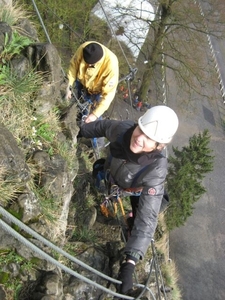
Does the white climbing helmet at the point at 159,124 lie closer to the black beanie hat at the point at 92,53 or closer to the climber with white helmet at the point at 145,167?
the climber with white helmet at the point at 145,167

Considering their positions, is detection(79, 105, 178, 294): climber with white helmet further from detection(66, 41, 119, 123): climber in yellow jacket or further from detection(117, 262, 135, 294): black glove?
detection(66, 41, 119, 123): climber in yellow jacket

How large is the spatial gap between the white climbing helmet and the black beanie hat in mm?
1406

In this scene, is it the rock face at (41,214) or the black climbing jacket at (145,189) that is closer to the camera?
the rock face at (41,214)

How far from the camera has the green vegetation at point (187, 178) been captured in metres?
15.3

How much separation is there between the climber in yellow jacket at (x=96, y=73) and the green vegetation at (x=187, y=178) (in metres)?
10.2

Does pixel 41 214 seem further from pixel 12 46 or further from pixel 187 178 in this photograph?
pixel 187 178

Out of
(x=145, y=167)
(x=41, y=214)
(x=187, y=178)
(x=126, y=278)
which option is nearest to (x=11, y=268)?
(x=41, y=214)

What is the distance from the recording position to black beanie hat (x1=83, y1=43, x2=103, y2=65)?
496cm

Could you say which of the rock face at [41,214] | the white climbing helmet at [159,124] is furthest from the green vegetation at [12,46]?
the white climbing helmet at [159,124]

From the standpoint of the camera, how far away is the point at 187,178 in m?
15.5

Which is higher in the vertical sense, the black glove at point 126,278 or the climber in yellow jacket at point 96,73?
the climber in yellow jacket at point 96,73

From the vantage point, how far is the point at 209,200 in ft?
68.2

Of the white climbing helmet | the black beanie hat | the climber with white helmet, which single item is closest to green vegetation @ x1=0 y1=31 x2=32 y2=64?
the black beanie hat

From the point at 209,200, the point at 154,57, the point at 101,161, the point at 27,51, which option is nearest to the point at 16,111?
the point at 27,51
